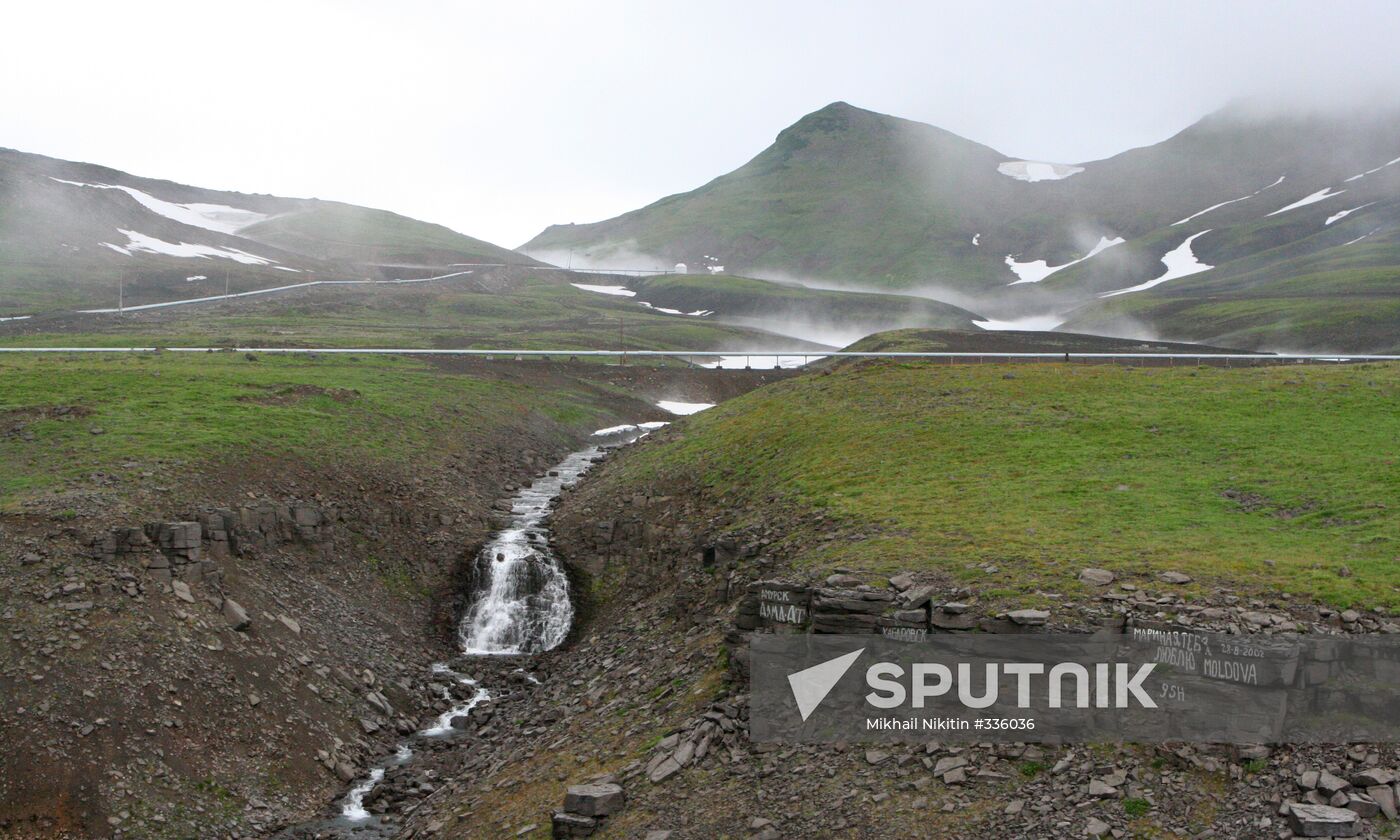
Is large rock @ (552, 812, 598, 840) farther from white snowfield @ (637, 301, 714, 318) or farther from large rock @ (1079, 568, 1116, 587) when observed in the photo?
white snowfield @ (637, 301, 714, 318)

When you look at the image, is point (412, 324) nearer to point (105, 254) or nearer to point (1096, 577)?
point (105, 254)

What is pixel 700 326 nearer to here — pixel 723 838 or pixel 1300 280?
pixel 1300 280

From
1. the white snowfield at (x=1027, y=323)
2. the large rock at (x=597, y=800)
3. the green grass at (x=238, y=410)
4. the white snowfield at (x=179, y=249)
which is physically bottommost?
the large rock at (x=597, y=800)

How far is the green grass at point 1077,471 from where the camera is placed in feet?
85.8

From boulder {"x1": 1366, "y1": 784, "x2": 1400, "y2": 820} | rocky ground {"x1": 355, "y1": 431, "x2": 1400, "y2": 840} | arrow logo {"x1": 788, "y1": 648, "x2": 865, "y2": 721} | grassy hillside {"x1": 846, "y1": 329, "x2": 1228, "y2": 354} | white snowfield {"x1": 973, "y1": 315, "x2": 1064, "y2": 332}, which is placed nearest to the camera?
boulder {"x1": 1366, "y1": 784, "x2": 1400, "y2": 820}

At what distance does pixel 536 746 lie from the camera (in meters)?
29.3

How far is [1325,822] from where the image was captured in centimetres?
1786

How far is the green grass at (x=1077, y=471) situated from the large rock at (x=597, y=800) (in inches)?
326

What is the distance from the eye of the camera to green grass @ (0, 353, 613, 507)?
42.0 m

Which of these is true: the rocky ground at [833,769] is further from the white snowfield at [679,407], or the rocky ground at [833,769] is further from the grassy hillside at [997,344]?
the grassy hillside at [997,344]

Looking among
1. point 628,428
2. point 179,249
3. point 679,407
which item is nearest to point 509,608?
point 628,428

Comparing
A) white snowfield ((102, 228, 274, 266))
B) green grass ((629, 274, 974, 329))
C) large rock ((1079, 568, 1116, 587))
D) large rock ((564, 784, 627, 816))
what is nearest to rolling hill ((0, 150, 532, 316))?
white snowfield ((102, 228, 274, 266))

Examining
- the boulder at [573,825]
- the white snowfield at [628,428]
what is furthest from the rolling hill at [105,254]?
the boulder at [573,825]

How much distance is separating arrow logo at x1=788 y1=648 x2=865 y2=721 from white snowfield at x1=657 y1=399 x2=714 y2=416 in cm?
6149
